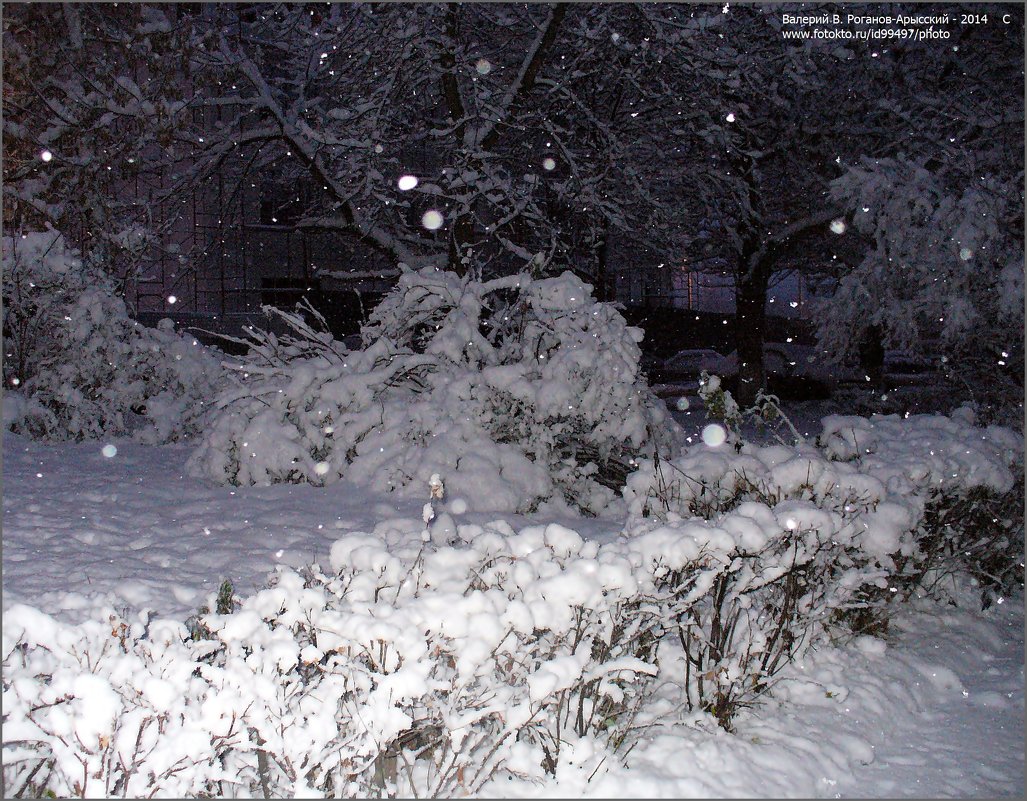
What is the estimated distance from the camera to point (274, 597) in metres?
2.84

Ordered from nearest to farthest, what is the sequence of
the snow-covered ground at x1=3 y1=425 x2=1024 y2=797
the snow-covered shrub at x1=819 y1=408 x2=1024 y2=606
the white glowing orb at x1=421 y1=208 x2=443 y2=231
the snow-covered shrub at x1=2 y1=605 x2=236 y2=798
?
1. the snow-covered shrub at x1=2 y1=605 x2=236 y2=798
2. the snow-covered ground at x1=3 y1=425 x2=1024 y2=797
3. the snow-covered shrub at x1=819 y1=408 x2=1024 y2=606
4. the white glowing orb at x1=421 y1=208 x2=443 y2=231

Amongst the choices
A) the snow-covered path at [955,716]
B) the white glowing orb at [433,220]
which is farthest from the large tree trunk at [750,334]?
the snow-covered path at [955,716]

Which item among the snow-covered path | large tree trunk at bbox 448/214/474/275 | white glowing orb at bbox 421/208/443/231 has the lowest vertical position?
the snow-covered path

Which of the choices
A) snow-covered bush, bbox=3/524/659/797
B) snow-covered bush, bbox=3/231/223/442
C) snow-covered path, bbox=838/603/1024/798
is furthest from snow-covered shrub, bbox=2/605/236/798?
snow-covered bush, bbox=3/231/223/442

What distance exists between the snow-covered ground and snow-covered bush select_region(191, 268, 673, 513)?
32 cm

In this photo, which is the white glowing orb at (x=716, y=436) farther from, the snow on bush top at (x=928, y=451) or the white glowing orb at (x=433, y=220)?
the white glowing orb at (x=433, y=220)

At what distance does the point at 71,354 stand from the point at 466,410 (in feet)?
17.8

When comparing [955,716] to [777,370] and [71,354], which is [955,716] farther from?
[777,370]

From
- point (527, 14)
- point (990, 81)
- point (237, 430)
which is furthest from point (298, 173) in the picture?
point (990, 81)

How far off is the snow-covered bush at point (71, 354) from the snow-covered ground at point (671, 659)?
8.89 feet

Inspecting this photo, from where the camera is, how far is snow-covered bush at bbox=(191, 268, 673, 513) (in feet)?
21.1

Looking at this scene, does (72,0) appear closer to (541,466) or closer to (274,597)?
(541,466)

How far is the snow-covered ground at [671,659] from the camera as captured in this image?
3.25m

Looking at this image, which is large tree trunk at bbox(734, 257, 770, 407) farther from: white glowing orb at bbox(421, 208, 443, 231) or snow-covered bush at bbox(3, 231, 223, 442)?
snow-covered bush at bbox(3, 231, 223, 442)
